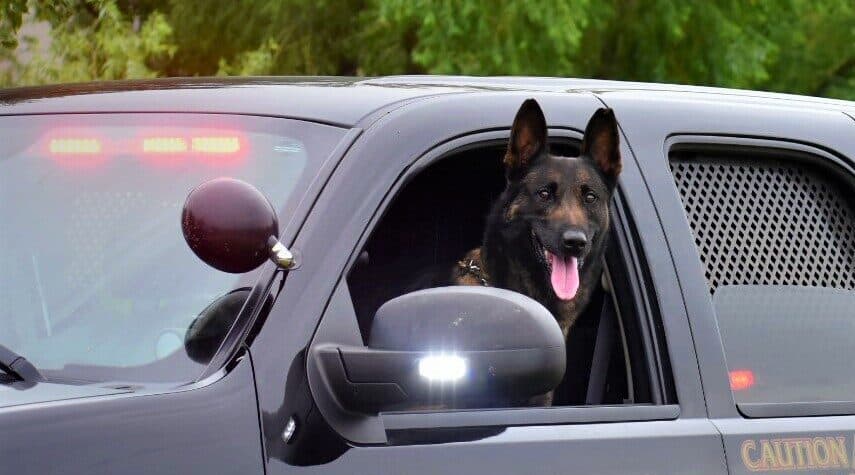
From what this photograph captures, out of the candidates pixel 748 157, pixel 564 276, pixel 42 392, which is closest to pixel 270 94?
pixel 564 276

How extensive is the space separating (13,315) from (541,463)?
985mm

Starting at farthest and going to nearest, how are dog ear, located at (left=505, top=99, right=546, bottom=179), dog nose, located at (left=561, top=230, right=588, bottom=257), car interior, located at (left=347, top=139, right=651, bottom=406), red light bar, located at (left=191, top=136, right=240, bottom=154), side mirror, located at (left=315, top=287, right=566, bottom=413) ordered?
dog nose, located at (left=561, top=230, right=588, bottom=257) < car interior, located at (left=347, top=139, right=651, bottom=406) < dog ear, located at (left=505, top=99, right=546, bottom=179) < red light bar, located at (left=191, top=136, right=240, bottom=154) < side mirror, located at (left=315, top=287, right=566, bottom=413)

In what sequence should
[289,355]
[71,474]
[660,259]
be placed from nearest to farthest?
[71,474] → [289,355] → [660,259]

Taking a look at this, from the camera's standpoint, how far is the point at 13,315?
3.26m

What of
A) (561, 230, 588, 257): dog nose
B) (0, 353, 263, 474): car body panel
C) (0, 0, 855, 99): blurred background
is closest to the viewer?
(0, 353, 263, 474): car body panel

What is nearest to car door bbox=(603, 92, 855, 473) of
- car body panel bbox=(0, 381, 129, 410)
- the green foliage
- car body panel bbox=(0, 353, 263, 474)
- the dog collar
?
the dog collar

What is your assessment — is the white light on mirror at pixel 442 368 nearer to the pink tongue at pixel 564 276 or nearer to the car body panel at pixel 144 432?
the car body panel at pixel 144 432

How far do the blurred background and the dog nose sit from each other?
13488mm

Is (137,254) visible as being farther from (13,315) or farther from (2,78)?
(2,78)

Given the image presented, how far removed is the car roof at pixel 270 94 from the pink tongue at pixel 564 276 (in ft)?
1.22

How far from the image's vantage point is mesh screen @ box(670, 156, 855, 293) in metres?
3.91

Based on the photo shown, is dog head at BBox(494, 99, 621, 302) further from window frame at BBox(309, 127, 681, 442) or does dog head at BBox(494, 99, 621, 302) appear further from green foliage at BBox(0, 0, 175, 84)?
green foliage at BBox(0, 0, 175, 84)

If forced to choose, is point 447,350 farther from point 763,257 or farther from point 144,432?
point 763,257

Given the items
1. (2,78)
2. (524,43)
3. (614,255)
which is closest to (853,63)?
(524,43)
